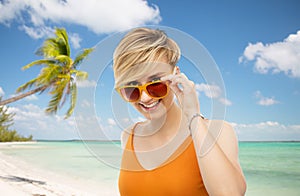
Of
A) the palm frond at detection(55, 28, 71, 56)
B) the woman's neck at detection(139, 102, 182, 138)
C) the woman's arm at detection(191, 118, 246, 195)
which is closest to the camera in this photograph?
the woman's arm at detection(191, 118, 246, 195)

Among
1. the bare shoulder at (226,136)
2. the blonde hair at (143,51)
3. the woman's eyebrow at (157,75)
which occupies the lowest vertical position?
the bare shoulder at (226,136)

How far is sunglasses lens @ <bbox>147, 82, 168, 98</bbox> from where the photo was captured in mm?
919

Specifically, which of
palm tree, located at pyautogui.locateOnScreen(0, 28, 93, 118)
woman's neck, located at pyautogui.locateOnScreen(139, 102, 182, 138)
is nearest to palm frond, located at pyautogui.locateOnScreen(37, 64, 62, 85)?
palm tree, located at pyautogui.locateOnScreen(0, 28, 93, 118)

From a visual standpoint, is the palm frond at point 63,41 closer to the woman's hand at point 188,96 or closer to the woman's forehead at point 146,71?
the woman's forehead at point 146,71

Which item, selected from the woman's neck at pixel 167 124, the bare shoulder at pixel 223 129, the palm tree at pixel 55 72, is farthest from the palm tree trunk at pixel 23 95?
the bare shoulder at pixel 223 129

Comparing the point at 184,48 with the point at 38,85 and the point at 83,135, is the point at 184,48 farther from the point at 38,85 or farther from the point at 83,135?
the point at 38,85

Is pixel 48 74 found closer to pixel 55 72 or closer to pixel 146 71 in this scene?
pixel 55 72

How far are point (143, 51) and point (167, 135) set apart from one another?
0.32 m

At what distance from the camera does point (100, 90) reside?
108 cm

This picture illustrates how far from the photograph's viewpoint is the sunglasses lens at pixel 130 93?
3.28 ft

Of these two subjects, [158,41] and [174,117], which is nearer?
[158,41]

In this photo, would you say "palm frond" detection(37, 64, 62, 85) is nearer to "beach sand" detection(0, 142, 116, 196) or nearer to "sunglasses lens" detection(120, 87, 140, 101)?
"beach sand" detection(0, 142, 116, 196)

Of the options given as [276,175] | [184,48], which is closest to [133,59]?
[184,48]

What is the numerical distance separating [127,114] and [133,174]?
8.8 inches
